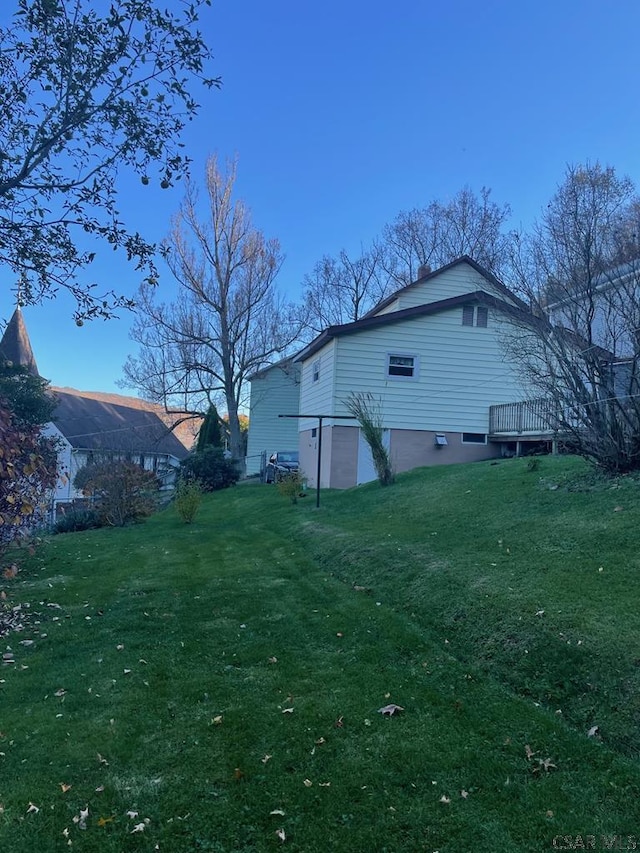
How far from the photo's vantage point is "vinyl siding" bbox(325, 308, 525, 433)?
17688 millimetres

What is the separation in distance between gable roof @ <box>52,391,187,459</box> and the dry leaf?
26.2 meters

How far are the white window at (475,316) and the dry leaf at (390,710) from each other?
52.3ft

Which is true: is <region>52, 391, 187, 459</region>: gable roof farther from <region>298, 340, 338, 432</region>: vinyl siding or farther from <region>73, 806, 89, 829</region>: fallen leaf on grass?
<region>73, 806, 89, 829</region>: fallen leaf on grass

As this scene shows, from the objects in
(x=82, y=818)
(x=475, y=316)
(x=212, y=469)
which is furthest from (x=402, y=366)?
(x=82, y=818)

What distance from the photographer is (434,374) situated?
18.2m

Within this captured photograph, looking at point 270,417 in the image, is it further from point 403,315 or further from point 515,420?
point 515,420

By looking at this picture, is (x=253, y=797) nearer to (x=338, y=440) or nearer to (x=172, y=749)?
(x=172, y=749)

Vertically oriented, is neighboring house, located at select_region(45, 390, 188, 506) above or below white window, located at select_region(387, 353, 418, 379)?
below

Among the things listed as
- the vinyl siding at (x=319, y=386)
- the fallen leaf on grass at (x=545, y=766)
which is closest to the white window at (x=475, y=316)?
the vinyl siding at (x=319, y=386)

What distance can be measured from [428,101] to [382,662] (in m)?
14.9

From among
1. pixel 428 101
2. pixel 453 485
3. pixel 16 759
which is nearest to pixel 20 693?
pixel 16 759

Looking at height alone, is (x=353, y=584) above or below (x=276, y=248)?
below

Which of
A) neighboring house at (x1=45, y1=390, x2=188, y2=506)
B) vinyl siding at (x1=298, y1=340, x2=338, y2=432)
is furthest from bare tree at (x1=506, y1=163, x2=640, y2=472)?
neighboring house at (x1=45, y1=390, x2=188, y2=506)

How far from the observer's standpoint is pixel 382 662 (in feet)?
15.2
